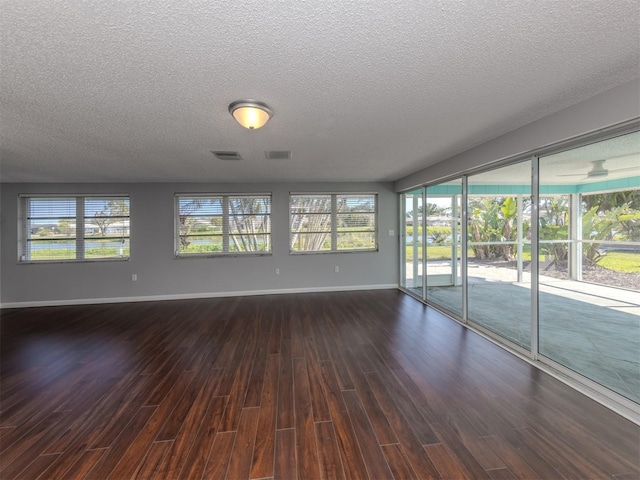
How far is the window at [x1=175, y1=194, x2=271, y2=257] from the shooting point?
5.43m

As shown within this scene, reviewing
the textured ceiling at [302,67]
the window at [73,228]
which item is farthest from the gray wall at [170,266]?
the textured ceiling at [302,67]

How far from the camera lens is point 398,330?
3484 millimetres

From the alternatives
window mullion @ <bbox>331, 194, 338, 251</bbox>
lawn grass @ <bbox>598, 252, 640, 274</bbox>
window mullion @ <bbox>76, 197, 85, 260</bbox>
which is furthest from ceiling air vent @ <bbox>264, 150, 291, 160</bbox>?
window mullion @ <bbox>76, 197, 85, 260</bbox>

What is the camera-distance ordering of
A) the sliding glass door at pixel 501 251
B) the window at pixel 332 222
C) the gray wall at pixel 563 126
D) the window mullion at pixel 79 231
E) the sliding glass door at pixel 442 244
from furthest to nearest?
the window at pixel 332 222
the window mullion at pixel 79 231
the sliding glass door at pixel 442 244
the sliding glass door at pixel 501 251
the gray wall at pixel 563 126

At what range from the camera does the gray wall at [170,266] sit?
196 inches

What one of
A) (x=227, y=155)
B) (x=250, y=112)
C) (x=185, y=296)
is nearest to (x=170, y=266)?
(x=185, y=296)

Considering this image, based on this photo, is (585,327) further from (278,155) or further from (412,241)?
(278,155)

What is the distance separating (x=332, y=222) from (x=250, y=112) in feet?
12.9

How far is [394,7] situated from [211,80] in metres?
1.19

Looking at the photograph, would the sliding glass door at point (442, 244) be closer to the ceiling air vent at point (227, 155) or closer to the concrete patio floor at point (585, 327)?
the concrete patio floor at point (585, 327)

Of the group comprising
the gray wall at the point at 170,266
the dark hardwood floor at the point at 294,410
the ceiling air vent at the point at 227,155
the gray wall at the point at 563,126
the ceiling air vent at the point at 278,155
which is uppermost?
the ceiling air vent at the point at 278,155

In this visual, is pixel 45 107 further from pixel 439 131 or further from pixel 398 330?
pixel 398 330

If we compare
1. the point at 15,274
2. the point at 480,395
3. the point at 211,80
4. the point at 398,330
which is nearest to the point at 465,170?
the point at 398,330

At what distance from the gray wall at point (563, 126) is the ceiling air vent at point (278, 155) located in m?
2.34
